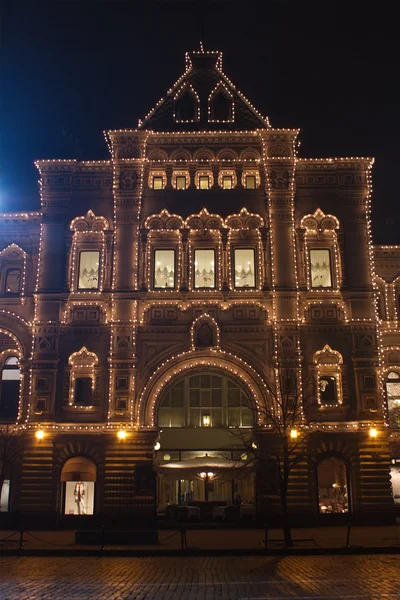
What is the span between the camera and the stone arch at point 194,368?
36.0 m

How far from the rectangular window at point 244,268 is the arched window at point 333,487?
10.8 m

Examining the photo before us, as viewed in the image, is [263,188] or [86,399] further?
[263,188]

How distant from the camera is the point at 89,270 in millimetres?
38469

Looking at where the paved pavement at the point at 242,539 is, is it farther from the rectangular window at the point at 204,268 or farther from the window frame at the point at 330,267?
the rectangular window at the point at 204,268

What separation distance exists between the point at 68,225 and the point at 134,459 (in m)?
14.1

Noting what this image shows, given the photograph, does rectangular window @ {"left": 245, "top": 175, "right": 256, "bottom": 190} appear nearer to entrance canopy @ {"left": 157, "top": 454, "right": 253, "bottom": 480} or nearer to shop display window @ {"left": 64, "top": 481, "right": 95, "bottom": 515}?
entrance canopy @ {"left": 157, "top": 454, "right": 253, "bottom": 480}

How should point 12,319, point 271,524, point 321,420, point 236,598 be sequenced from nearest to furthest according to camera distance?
point 236,598
point 271,524
point 321,420
point 12,319

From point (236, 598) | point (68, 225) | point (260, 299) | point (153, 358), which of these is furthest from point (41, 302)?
point (236, 598)

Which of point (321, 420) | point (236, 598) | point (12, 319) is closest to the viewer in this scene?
point (236, 598)

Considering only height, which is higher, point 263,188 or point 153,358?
point 263,188

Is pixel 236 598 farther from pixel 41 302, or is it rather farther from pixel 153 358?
pixel 41 302

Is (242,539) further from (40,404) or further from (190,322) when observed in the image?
(40,404)

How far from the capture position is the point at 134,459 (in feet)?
115


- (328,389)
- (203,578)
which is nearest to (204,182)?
(328,389)
